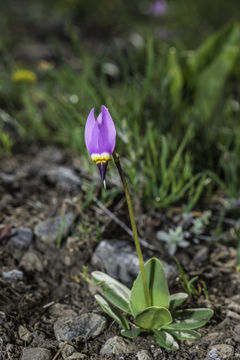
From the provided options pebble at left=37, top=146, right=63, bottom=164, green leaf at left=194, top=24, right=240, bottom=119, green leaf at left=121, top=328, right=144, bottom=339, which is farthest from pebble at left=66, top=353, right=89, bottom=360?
green leaf at left=194, top=24, right=240, bottom=119

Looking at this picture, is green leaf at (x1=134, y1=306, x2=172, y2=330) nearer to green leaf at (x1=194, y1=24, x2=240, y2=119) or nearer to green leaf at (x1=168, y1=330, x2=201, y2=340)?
green leaf at (x1=168, y1=330, x2=201, y2=340)

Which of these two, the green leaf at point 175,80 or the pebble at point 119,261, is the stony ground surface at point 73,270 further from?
the green leaf at point 175,80

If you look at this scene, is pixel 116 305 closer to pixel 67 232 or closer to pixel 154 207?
pixel 67 232

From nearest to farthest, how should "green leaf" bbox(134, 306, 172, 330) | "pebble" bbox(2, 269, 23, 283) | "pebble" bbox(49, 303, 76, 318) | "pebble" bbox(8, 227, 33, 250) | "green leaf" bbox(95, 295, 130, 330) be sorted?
"green leaf" bbox(134, 306, 172, 330) → "green leaf" bbox(95, 295, 130, 330) → "pebble" bbox(49, 303, 76, 318) → "pebble" bbox(2, 269, 23, 283) → "pebble" bbox(8, 227, 33, 250)

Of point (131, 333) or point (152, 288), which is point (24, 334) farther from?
point (152, 288)

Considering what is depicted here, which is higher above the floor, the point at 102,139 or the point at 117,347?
the point at 102,139

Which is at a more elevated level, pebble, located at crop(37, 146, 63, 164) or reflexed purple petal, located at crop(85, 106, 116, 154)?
reflexed purple petal, located at crop(85, 106, 116, 154)

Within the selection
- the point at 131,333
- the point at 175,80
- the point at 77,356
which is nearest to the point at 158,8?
the point at 175,80

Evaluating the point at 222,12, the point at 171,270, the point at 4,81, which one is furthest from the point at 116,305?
the point at 222,12
